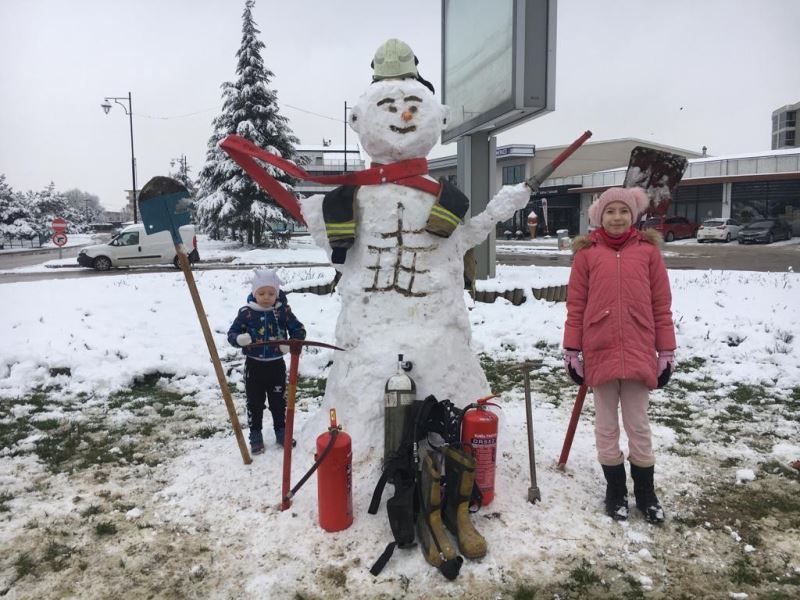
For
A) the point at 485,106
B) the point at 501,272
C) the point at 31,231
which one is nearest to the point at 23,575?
the point at 485,106

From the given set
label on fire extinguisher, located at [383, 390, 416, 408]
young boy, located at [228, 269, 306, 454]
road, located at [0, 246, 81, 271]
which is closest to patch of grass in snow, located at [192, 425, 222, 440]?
young boy, located at [228, 269, 306, 454]

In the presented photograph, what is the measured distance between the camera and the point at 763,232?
22922mm

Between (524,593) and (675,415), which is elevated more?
(675,415)

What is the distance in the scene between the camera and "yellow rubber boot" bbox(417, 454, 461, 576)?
245 centimetres

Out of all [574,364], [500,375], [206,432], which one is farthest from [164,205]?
[500,375]

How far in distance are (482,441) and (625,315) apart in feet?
3.31

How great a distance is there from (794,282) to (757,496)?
7.00m

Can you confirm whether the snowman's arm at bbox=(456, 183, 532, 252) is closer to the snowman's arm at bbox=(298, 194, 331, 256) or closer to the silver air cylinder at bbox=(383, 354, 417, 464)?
the snowman's arm at bbox=(298, 194, 331, 256)

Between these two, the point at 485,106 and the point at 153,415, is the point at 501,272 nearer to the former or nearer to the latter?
the point at 485,106

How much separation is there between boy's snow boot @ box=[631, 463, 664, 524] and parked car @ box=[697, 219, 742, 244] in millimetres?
24657

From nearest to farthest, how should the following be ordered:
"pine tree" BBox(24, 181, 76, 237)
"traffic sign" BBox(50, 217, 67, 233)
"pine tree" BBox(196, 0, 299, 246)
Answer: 1. "traffic sign" BBox(50, 217, 67, 233)
2. "pine tree" BBox(196, 0, 299, 246)
3. "pine tree" BBox(24, 181, 76, 237)

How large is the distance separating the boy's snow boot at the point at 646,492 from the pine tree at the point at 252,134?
745 inches

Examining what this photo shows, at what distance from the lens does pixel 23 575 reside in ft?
8.23

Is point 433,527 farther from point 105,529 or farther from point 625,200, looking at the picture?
point 625,200
